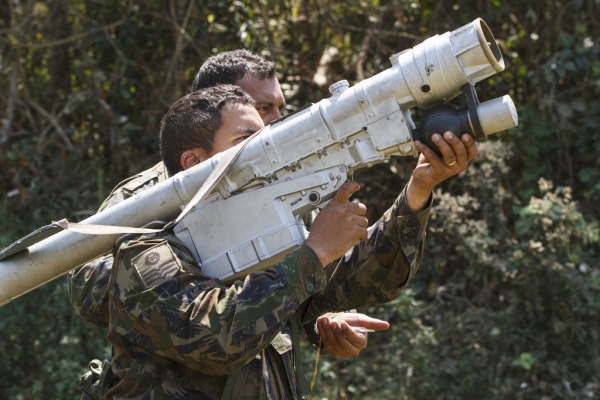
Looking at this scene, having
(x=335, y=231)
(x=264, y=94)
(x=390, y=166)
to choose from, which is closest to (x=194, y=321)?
(x=335, y=231)

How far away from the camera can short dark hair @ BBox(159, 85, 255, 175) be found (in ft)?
9.04

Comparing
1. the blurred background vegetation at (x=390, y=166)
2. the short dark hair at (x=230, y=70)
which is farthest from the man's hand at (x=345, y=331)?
the blurred background vegetation at (x=390, y=166)

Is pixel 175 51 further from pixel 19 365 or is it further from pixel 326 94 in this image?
pixel 19 365

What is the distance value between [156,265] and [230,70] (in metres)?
1.29

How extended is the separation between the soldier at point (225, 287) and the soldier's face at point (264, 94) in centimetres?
64

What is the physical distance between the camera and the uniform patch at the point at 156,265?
8.01 ft

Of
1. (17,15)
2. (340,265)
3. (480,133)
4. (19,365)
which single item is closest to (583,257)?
(340,265)

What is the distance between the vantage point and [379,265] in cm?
297

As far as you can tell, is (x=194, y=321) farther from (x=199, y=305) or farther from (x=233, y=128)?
(x=233, y=128)

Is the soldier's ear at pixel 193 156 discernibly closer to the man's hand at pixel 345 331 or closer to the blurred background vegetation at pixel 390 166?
the man's hand at pixel 345 331

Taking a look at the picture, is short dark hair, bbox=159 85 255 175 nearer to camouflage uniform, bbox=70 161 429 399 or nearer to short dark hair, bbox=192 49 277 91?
camouflage uniform, bbox=70 161 429 399

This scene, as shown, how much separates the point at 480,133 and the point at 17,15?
5.06 meters

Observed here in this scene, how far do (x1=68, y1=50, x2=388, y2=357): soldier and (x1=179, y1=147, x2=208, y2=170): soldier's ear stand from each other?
0.36 metres

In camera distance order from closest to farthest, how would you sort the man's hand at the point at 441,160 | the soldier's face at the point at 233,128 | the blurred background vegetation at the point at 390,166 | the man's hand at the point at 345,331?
the man's hand at the point at 441,160 → the soldier's face at the point at 233,128 → the man's hand at the point at 345,331 → the blurred background vegetation at the point at 390,166
